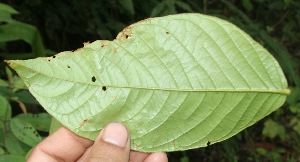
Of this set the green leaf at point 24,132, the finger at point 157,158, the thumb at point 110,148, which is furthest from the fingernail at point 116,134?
the green leaf at point 24,132

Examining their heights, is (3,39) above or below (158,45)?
above

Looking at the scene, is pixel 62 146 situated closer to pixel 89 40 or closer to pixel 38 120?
pixel 38 120

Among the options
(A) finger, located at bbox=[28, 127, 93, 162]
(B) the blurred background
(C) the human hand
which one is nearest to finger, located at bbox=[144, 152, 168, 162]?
(C) the human hand

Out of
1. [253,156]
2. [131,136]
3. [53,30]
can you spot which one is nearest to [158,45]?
[131,136]

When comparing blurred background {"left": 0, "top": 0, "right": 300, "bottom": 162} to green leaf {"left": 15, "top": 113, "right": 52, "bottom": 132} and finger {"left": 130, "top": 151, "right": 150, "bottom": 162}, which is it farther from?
finger {"left": 130, "top": 151, "right": 150, "bottom": 162}

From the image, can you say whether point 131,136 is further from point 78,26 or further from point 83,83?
point 78,26

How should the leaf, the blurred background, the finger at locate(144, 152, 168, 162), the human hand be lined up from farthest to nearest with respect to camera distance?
the blurred background
the finger at locate(144, 152, 168, 162)
the human hand
the leaf
